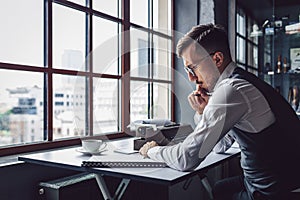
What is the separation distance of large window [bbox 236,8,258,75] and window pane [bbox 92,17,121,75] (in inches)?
58.2

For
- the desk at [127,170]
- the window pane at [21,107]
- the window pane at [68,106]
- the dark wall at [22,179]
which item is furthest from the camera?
the window pane at [68,106]

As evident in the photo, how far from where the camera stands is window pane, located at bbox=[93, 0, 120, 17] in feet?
9.28

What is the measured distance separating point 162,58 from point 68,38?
142cm

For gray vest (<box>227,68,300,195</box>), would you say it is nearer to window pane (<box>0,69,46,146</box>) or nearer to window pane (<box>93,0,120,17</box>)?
window pane (<box>0,69,46,146</box>)

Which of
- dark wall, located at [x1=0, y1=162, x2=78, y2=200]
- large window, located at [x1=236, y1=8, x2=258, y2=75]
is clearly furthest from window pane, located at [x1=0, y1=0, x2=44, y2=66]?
large window, located at [x1=236, y1=8, x2=258, y2=75]

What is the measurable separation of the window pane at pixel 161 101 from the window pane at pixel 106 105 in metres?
0.62

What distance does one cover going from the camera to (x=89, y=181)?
2215 millimetres

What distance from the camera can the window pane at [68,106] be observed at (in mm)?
2435

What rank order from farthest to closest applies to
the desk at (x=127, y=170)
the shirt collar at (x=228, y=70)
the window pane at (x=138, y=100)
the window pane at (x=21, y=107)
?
the window pane at (x=138, y=100) → the window pane at (x=21, y=107) → the shirt collar at (x=228, y=70) → the desk at (x=127, y=170)

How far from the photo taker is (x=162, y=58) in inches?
148

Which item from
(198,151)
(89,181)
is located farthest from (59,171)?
(198,151)

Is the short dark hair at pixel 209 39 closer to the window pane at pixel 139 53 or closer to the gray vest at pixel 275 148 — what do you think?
the gray vest at pixel 275 148

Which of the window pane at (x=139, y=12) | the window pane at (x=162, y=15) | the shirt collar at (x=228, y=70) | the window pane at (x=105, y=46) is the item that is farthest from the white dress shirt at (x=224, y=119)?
the window pane at (x=162, y=15)

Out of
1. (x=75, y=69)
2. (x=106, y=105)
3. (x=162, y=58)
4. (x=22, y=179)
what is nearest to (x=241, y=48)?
(x=162, y=58)
